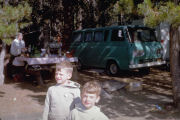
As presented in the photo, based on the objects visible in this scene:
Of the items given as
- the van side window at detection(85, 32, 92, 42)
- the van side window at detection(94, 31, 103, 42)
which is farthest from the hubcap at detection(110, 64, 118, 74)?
the van side window at detection(85, 32, 92, 42)

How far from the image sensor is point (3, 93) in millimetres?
6801

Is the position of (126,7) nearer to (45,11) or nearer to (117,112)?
(117,112)

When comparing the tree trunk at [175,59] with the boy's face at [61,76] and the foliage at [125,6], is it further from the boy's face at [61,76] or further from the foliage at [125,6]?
the boy's face at [61,76]

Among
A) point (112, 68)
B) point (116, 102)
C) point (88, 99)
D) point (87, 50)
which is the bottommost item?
point (116, 102)

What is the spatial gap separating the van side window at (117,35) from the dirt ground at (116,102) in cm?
197

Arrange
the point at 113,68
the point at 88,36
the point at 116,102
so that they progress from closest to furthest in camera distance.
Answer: the point at 116,102, the point at 113,68, the point at 88,36

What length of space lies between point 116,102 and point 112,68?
3.69 meters

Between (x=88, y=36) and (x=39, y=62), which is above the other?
(x=88, y=36)

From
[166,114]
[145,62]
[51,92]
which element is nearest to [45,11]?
[145,62]

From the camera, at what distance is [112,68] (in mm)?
9641

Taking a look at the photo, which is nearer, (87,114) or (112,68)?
(87,114)

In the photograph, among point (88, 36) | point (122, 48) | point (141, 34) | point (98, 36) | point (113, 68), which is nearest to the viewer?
point (122, 48)

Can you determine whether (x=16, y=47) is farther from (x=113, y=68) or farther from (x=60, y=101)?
(x=60, y=101)

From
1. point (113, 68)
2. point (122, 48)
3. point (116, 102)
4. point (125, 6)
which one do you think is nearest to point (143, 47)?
point (122, 48)
